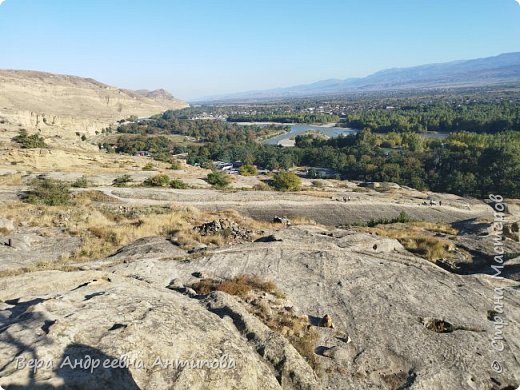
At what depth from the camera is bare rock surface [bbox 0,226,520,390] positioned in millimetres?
7977

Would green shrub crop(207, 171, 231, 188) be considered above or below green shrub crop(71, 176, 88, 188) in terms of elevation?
below

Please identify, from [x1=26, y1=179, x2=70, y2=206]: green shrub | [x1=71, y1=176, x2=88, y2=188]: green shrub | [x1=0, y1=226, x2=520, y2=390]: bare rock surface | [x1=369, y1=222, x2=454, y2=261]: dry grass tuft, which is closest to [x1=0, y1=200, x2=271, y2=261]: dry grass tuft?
[x1=26, y1=179, x2=70, y2=206]: green shrub

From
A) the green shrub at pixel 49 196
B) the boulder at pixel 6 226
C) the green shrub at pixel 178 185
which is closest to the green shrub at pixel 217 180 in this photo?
the green shrub at pixel 178 185

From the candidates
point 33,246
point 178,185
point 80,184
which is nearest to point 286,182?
point 178,185

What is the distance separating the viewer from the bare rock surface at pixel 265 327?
26.2 feet

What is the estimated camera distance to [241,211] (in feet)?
115

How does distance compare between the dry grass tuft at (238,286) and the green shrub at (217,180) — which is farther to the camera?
the green shrub at (217,180)

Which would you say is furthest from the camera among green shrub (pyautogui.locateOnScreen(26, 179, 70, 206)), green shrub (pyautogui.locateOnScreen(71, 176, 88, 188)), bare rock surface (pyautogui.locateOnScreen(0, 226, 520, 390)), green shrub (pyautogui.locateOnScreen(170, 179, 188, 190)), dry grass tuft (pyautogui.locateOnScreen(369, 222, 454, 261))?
green shrub (pyautogui.locateOnScreen(170, 179, 188, 190))

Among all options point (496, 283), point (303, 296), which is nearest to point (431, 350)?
point (303, 296)

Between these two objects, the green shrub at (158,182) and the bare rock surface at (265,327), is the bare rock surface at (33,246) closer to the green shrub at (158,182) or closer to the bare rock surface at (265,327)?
the bare rock surface at (265,327)

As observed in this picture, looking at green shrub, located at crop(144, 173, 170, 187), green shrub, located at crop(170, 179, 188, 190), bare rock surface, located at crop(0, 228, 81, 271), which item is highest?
bare rock surface, located at crop(0, 228, 81, 271)

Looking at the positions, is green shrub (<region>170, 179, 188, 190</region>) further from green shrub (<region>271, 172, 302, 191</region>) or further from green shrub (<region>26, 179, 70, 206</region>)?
green shrub (<region>271, 172, 302, 191</region>)

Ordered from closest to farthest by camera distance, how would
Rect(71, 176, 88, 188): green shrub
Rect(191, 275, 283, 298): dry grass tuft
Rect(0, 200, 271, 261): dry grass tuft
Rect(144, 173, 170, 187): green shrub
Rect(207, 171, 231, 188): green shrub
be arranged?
Rect(191, 275, 283, 298): dry grass tuft < Rect(0, 200, 271, 261): dry grass tuft < Rect(71, 176, 88, 188): green shrub < Rect(144, 173, 170, 187): green shrub < Rect(207, 171, 231, 188): green shrub

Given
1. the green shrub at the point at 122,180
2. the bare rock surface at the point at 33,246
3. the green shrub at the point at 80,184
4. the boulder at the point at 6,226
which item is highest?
the boulder at the point at 6,226
